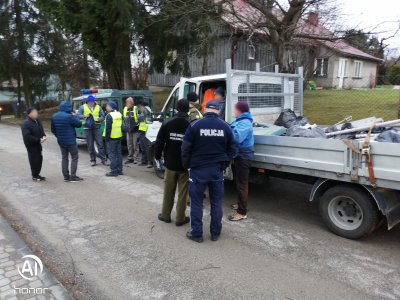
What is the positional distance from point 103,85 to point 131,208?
2061 cm

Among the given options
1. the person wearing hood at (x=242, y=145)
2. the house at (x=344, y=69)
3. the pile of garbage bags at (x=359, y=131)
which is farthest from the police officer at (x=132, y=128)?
the house at (x=344, y=69)

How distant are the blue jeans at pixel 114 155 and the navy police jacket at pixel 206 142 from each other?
4038mm

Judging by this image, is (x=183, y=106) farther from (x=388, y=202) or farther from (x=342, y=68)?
(x=342, y=68)

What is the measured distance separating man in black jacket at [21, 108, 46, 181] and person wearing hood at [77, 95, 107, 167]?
165cm

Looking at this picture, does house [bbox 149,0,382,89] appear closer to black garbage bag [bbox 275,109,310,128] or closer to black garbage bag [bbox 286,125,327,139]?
black garbage bag [bbox 275,109,310,128]

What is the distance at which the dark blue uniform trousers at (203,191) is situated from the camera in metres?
4.42

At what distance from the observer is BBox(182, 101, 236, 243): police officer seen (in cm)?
433

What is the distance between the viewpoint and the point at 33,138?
300 inches

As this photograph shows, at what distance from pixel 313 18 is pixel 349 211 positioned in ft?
28.1

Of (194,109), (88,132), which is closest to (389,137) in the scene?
(194,109)

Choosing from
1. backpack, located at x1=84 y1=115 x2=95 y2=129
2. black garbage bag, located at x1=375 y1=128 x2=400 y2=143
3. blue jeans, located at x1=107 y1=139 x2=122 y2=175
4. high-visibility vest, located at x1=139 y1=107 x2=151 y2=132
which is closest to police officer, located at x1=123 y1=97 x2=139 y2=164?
high-visibility vest, located at x1=139 y1=107 x2=151 y2=132

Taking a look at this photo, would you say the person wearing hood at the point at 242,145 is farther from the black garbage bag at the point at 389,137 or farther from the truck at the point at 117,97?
the truck at the point at 117,97

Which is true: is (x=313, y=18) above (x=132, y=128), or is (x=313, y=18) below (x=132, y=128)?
above

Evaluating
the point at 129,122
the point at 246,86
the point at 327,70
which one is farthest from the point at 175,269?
the point at 327,70
